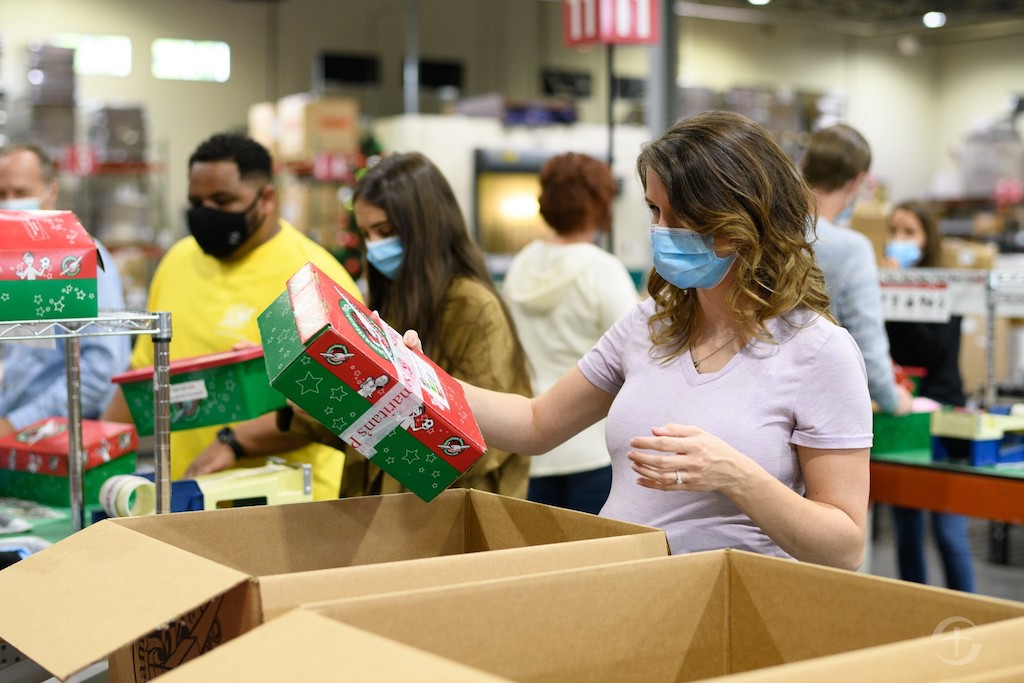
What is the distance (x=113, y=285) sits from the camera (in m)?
3.59

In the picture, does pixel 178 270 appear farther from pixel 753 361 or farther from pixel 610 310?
pixel 753 361

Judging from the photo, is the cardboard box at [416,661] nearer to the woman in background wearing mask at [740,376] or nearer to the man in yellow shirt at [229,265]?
the woman in background wearing mask at [740,376]

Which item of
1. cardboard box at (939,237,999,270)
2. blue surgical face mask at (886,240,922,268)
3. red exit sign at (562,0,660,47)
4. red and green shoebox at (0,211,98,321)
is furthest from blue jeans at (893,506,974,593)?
cardboard box at (939,237,999,270)

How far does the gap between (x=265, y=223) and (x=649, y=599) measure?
2.01 m

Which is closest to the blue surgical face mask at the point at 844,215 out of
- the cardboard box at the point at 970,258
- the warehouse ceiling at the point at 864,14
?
the cardboard box at the point at 970,258

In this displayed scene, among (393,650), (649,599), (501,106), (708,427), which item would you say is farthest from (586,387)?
(501,106)

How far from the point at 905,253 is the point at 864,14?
9.87m

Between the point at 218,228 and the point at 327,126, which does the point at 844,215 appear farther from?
the point at 327,126

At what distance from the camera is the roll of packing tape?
236 centimetres

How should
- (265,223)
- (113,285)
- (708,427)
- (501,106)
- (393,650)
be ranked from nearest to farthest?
1. (393,650)
2. (708,427)
3. (265,223)
4. (113,285)
5. (501,106)

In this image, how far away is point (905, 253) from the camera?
5453mm

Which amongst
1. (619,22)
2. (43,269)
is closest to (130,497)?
(43,269)

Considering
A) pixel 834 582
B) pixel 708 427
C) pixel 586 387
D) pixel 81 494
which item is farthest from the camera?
pixel 81 494

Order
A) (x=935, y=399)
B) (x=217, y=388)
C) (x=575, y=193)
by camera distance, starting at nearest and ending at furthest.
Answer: (x=217, y=388)
(x=575, y=193)
(x=935, y=399)
